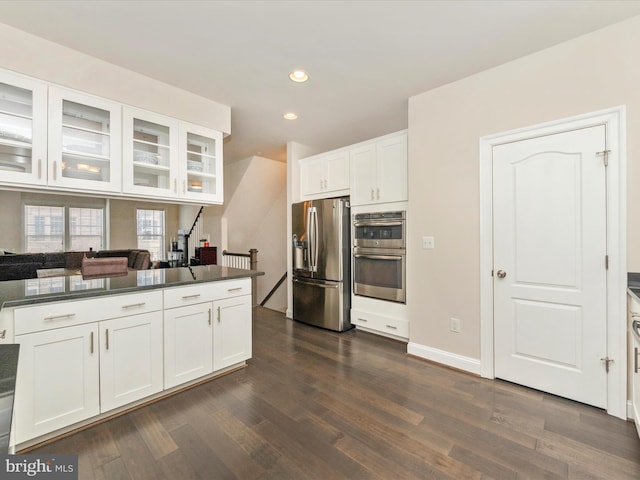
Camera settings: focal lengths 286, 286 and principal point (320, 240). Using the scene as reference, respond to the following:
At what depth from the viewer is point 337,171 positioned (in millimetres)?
3867

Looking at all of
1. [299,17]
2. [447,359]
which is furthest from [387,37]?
[447,359]

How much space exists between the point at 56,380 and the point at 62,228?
5.50 metres

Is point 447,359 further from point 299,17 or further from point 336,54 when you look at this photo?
point 299,17

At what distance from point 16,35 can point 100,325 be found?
2120 millimetres

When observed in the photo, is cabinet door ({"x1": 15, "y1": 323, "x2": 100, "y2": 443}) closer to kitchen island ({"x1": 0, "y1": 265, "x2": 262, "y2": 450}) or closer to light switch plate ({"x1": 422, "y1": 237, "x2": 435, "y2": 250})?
kitchen island ({"x1": 0, "y1": 265, "x2": 262, "y2": 450})

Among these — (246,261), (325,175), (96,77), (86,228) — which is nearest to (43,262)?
(86,228)

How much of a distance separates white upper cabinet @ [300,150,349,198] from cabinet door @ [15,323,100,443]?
2.94 metres

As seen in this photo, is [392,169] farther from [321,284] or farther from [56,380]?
[56,380]

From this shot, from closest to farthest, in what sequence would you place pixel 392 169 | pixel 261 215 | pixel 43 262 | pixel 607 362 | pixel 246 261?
pixel 607 362, pixel 392 169, pixel 43 262, pixel 246 261, pixel 261 215

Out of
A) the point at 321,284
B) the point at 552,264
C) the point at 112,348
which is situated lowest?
the point at 112,348

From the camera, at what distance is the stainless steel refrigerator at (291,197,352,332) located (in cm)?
371

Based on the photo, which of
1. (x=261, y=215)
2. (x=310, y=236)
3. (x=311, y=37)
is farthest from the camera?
(x=261, y=215)

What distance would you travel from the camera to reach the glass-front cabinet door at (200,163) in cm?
286

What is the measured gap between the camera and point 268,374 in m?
2.56
